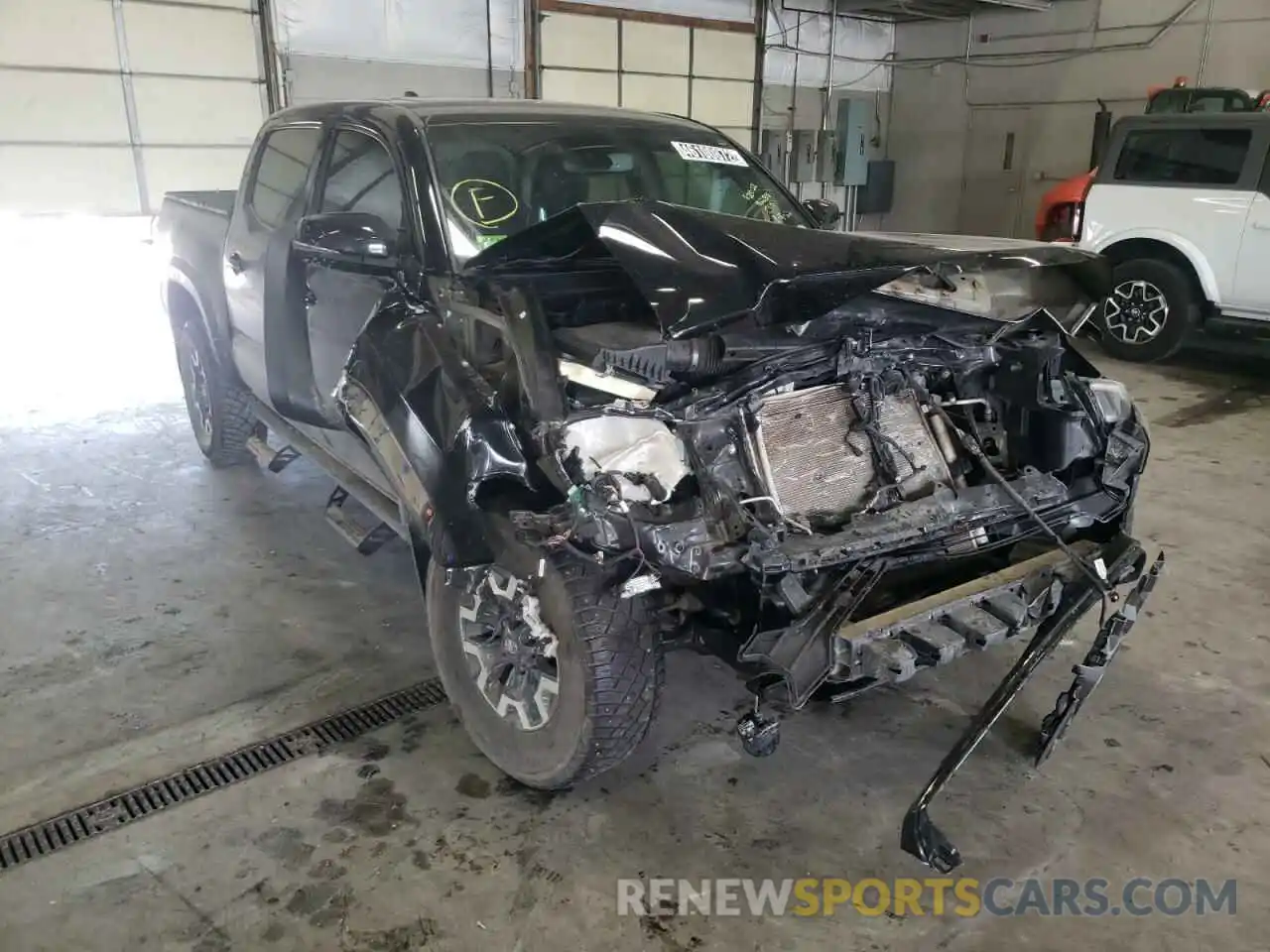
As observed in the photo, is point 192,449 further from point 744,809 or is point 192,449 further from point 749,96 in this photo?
point 749,96

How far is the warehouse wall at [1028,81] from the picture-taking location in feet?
35.7

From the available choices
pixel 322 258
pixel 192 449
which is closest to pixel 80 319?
pixel 192 449

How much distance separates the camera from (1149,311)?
754 cm

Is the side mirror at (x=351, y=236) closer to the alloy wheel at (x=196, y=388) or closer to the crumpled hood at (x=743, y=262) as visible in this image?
the crumpled hood at (x=743, y=262)

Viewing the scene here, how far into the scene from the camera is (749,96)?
41.8 feet

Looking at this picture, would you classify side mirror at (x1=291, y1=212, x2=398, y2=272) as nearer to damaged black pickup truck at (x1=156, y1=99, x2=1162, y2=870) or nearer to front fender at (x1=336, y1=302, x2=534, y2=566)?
damaged black pickup truck at (x1=156, y1=99, x2=1162, y2=870)

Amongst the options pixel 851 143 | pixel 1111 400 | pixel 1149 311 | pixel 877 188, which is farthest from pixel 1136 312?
pixel 877 188

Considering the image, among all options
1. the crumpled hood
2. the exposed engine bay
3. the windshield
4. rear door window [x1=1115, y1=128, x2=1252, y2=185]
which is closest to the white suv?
rear door window [x1=1115, y1=128, x2=1252, y2=185]

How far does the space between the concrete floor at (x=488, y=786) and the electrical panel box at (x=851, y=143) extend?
31.9 ft

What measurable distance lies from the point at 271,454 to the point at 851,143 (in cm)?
1033

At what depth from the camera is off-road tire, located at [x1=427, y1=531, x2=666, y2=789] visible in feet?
7.41

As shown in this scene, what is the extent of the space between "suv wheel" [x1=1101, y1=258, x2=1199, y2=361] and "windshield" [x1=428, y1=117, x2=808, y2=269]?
4765 millimetres

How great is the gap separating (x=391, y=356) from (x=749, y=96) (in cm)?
1133

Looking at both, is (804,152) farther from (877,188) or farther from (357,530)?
(357,530)
